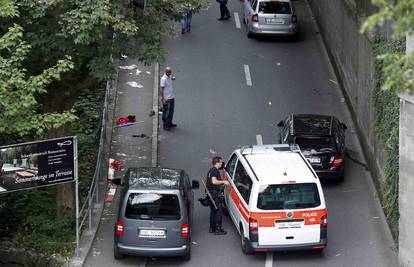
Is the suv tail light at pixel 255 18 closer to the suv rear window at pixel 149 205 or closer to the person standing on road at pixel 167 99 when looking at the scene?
the person standing on road at pixel 167 99

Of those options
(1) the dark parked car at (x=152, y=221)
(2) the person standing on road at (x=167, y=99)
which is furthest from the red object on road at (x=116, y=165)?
(1) the dark parked car at (x=152, y=221)

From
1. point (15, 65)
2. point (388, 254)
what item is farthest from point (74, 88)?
point (388, 254)

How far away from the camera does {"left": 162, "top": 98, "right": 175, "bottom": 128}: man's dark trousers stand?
25609 millimetres

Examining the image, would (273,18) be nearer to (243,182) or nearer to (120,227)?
(243,182)

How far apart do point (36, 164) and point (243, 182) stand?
434cm

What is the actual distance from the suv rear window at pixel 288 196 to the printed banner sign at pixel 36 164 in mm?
3834

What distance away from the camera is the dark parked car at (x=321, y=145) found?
73.2 ft

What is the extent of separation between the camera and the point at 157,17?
2053 cm

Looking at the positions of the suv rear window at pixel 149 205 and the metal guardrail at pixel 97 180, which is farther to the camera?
the metal guardrail at pixel 97 180

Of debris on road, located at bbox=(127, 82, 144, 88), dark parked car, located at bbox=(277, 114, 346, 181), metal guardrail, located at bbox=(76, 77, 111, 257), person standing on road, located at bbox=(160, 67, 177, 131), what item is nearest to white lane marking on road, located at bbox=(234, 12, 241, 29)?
debris on road, located at bbox=(127, 82, 144, 88)

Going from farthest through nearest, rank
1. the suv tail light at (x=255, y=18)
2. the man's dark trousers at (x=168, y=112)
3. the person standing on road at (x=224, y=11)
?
1. the person standing on road at (x=224, y=11)
2. the suv tail light at (x=255, y=18)
3. the man's dark trousers at (x=168, y=112)

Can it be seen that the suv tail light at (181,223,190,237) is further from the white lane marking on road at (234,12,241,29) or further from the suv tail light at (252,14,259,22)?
the white lane marking on road at (234,12,241,29)

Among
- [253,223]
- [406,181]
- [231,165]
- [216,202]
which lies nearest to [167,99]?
[231,165]

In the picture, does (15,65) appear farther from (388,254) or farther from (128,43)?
(388,254)
